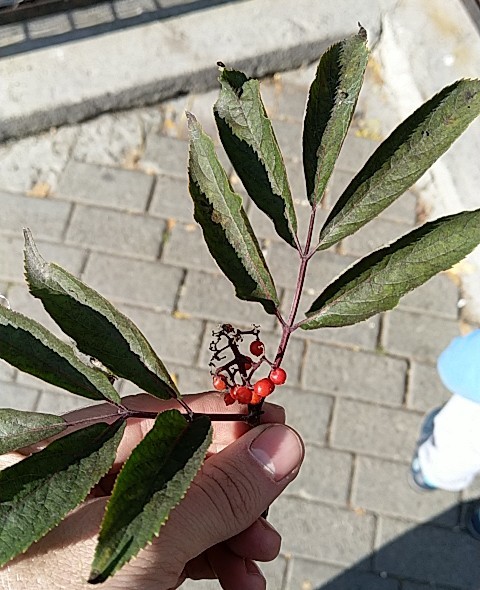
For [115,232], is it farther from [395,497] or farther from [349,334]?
[395,497]

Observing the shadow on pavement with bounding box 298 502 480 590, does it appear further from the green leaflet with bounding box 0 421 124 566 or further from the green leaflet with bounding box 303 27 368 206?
the green leaflet with bounding box 303 27 368 206

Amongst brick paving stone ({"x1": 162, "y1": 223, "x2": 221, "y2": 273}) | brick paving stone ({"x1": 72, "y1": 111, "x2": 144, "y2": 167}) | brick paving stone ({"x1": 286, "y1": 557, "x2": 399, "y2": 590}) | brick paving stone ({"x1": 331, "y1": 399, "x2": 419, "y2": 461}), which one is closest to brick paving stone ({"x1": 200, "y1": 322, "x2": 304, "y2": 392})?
brick paving stone ({"x1": 331, "y1": 399, "x2": 419, "y2": 461})

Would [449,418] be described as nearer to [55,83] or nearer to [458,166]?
[458,166]

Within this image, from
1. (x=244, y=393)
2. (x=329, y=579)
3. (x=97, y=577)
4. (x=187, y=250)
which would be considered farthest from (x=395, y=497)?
(x=97, y=577)

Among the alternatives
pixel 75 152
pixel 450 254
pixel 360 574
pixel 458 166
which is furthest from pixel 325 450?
pixel 450 254

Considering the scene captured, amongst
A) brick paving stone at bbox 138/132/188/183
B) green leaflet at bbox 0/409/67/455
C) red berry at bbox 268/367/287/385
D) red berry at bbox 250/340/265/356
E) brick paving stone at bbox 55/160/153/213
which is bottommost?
green leaflet at bbox 0/409/67/455

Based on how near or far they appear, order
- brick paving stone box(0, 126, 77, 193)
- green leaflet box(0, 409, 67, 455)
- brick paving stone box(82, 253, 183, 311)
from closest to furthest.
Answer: green leaflet box(0, 409, 67, 455)
brick paving stone box(82, 253, 183, 311)
brick paving stone box(0, 126, 77, 193)

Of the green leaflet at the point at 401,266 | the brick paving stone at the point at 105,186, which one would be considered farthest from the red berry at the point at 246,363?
the brick paving stone at the point at 105,186
